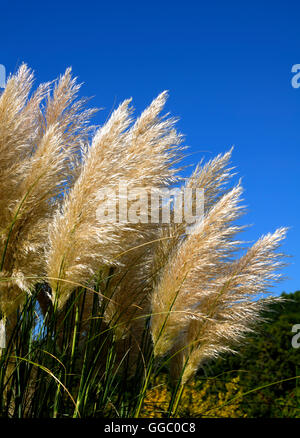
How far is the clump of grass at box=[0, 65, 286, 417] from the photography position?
2.27m

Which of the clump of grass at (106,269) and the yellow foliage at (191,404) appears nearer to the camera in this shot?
the clump of grass at (106,269)

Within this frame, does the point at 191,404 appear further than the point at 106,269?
Yes

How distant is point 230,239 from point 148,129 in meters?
0.75

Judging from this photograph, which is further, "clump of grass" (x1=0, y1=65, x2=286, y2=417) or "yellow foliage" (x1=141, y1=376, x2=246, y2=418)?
"yellow foliage" (x1=141, y1=376, x2=246, y2=418)

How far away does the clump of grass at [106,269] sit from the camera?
227 cm

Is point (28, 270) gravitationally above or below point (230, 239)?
below

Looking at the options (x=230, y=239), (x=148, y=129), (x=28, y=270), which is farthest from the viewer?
(x=148, y=129)

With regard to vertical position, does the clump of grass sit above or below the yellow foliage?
above

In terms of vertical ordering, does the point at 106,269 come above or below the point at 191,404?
above

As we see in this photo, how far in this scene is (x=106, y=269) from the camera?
268 cm

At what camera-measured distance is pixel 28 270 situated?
7.65ft

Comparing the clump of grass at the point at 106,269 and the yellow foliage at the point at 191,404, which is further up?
the clump of grass at the point at 106,269
